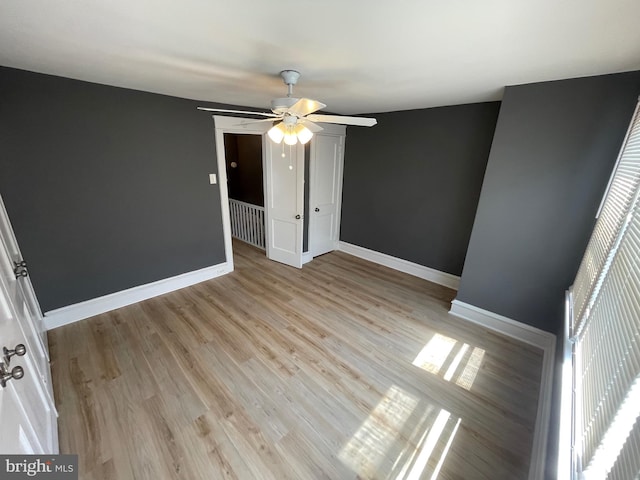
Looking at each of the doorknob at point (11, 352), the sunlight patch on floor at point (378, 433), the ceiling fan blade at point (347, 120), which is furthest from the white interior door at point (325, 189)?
the doorknob at point (11, 352)

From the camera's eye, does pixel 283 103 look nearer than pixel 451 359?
Yes

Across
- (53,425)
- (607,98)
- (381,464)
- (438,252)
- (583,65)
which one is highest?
(583,65)

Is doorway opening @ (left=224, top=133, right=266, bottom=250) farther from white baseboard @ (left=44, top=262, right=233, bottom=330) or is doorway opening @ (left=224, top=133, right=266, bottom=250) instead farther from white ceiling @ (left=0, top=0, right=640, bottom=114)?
white ceiling @ (left=0, top=0, right=640, bottom=114)

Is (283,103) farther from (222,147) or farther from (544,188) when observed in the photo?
(544,188)

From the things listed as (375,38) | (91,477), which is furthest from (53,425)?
(375,38)

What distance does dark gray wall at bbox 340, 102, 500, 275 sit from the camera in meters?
3.01

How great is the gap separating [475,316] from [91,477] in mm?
3205

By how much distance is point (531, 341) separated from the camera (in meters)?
2.41

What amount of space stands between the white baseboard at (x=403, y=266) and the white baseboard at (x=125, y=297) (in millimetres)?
2064

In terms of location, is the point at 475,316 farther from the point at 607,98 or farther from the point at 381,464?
the point at 607,98

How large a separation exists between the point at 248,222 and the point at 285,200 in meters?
1.36

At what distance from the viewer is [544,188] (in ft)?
7.02

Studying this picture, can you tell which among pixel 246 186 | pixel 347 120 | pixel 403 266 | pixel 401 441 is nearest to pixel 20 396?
pixel 401 441

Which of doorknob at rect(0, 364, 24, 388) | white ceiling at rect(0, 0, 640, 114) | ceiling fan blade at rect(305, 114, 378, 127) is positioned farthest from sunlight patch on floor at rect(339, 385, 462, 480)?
white ceiling at rect(0, 0, 640, 114)
